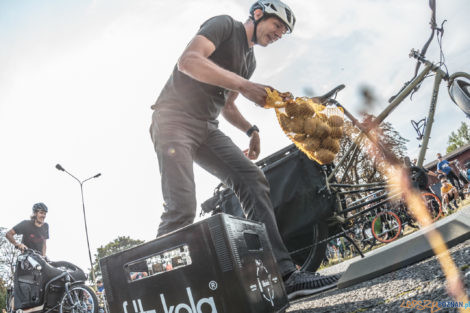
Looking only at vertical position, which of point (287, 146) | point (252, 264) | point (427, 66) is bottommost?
point (252, 264)

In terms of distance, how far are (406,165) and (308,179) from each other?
2.11 meters

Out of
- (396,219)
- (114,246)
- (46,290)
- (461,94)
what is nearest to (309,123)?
(461,94)

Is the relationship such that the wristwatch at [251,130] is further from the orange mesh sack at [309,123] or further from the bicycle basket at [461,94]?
the bicycle basket at [461,94]

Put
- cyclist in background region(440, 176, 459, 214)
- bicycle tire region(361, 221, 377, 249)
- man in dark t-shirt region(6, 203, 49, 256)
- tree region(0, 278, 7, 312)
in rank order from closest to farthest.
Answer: man in dark t-shirt region(6, 203, 49, 256), bicycle tire region(361, 221, 377, 249), cyclist in background region(440, 176, 459, 214), tree region(0, 278, 7, 312)

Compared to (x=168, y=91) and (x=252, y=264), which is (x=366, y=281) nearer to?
(x=252, y=264)

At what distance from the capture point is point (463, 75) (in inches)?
168

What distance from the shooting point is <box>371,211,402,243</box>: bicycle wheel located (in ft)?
22.5

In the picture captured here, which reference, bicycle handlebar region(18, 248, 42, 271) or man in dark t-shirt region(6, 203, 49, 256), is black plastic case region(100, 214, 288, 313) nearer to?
bicycle handlebar region(18, 248, 42, 271)

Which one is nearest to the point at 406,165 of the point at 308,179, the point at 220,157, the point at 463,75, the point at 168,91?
the point at 463,75

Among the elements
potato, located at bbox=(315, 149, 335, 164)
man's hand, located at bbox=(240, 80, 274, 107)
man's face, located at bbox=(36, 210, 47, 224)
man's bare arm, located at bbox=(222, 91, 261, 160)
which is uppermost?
man's face, located at bbox=(36, 210, 47, 224)

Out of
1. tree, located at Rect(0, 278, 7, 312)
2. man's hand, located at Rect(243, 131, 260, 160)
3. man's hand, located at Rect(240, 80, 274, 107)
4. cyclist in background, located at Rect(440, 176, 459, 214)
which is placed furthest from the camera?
tree, located at Rect(0, 278, 7, 312)

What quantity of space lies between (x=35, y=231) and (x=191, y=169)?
18.5ft

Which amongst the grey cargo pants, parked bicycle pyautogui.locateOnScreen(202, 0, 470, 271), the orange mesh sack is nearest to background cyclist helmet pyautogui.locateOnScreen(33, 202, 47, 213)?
parked bicycle pyautogui.locateOnScreen(202, 0, 470, 271)

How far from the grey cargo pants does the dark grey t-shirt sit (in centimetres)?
8
